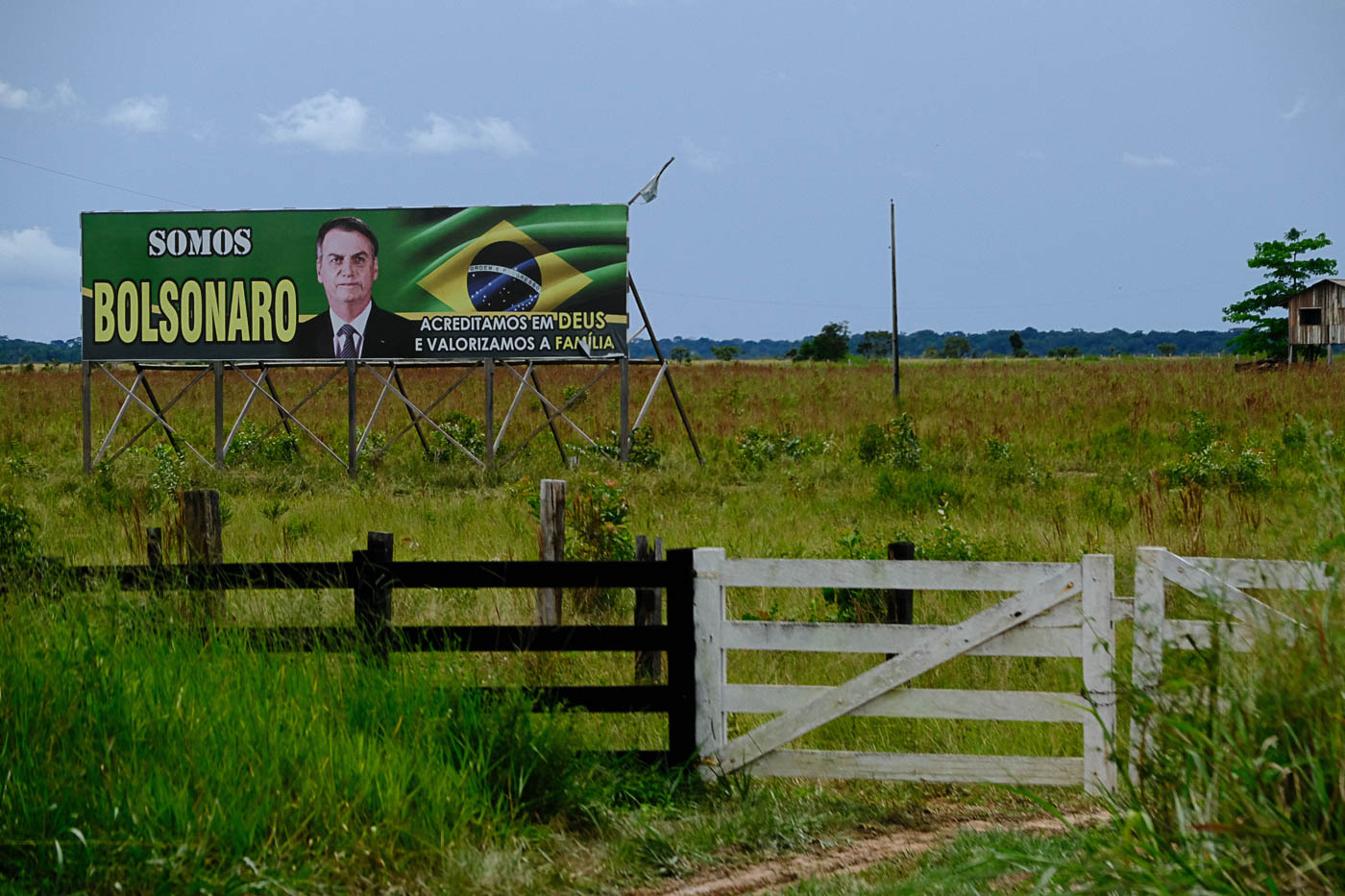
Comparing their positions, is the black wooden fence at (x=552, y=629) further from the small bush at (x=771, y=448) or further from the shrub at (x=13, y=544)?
the small bush at (x=771, y=448)

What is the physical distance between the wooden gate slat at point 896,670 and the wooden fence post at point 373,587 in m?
1.99

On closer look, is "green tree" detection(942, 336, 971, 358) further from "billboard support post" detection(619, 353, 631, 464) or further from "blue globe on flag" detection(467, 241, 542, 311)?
"blue globe on flag" detection(467, 241, 542, 311)

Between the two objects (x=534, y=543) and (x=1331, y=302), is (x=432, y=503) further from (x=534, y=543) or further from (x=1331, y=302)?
(x=1331, y=302)

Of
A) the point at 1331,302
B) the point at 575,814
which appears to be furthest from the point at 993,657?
the point at 1331,302

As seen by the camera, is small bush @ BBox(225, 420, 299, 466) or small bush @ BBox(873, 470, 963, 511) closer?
small bush @ BBox(873, 470, 963, 511)

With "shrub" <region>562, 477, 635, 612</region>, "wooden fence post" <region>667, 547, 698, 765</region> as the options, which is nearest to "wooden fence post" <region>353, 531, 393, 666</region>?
"wooden fence post" <region>667, 547, 698, 765</region>

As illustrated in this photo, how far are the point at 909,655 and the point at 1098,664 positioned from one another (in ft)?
→ 3.35

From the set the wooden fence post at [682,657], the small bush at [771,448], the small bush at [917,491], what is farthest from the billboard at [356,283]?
the wooden fence post at [682,657]

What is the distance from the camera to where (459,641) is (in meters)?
6.70

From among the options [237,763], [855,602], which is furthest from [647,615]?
[237,763]

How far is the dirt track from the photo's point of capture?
557 centimetres

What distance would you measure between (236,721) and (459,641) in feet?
4.81

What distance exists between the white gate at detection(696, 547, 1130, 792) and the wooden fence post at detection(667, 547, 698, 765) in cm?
4

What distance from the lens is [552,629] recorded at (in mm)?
6770
